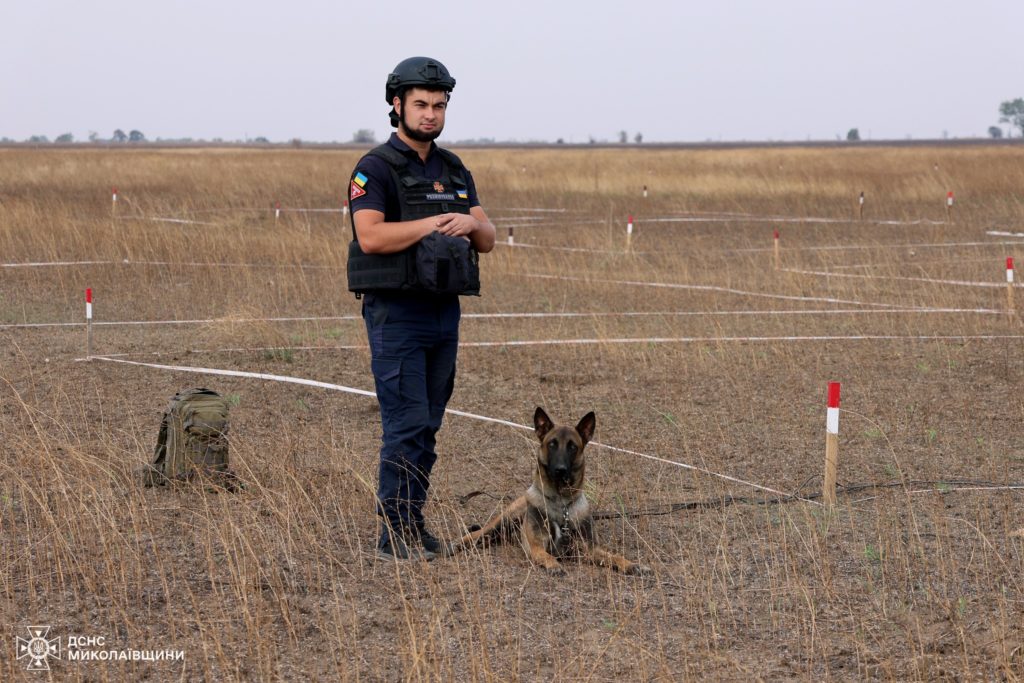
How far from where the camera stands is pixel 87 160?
46.4 m

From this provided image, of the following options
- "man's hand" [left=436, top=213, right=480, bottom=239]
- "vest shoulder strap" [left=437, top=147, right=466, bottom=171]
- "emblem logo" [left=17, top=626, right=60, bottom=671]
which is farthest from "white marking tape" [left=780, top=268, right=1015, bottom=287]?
"emblem logo" [left=17, top=626, right=60, bottom=671]

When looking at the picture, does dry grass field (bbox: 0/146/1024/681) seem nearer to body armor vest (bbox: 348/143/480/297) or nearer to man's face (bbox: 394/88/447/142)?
body armor vest (bbox: 348/143/480/297)

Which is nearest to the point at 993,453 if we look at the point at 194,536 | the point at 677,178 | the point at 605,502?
the point at 605,502

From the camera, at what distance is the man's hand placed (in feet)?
17.4

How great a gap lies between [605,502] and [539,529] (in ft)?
3.73

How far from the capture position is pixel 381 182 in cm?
535

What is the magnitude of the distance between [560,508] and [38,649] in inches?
93.6

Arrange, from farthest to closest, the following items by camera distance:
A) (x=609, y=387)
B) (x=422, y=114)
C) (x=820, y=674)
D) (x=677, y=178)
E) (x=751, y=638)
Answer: (x=677, y=178)
(x=609, y=387)
(x=422, y=114)
(x=751, y=638)
(x=820, y=674)

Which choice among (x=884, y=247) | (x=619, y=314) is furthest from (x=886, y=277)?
(x=619, y=314)

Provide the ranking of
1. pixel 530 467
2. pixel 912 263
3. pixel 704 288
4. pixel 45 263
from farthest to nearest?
pixel 912 263
pixel 45 263
pixel 704 288
pixel 530 467

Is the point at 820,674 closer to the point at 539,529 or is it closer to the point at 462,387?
the point at 539,529

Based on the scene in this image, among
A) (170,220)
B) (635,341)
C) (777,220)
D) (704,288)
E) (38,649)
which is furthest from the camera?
(777,220)

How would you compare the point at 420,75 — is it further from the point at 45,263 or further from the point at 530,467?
the point at 45,263

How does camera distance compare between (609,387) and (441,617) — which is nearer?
(441,617)
